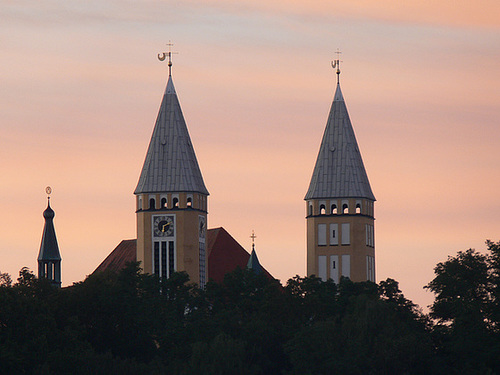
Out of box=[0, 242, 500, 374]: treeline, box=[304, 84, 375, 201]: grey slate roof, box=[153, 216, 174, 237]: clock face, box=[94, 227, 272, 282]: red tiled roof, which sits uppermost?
box=[304, 84, 375, 201]: grey slate roof

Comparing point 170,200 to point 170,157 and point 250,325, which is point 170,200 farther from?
point 250,325

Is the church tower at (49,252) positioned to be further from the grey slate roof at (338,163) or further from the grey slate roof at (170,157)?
the grey slate roof at (338,163)

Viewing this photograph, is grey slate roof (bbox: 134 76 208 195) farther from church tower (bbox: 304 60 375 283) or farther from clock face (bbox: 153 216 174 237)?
church tower (bbox: 304 60 375 283)

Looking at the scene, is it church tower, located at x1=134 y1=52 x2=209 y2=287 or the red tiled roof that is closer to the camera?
church tower, located at x1=134 y1=52 x2=209 y2=287

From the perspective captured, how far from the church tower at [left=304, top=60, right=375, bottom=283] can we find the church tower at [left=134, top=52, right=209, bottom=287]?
7.83 m

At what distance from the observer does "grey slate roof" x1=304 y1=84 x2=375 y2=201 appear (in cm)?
14200

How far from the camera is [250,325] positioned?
4646 inches

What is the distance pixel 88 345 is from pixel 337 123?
3488cm

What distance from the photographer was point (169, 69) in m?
141

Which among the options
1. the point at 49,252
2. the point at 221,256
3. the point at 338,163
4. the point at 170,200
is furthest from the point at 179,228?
the point at 49,252

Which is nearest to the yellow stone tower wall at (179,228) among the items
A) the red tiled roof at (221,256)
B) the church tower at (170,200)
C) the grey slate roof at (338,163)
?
the church tower at (170,200)

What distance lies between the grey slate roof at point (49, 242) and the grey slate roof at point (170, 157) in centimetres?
1874

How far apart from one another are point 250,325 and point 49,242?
4290 centimetres

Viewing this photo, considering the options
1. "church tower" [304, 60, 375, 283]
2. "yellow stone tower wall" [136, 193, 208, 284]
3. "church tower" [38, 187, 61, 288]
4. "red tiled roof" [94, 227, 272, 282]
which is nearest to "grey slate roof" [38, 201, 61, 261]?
"church tower" [38, 187, 61, 288]
